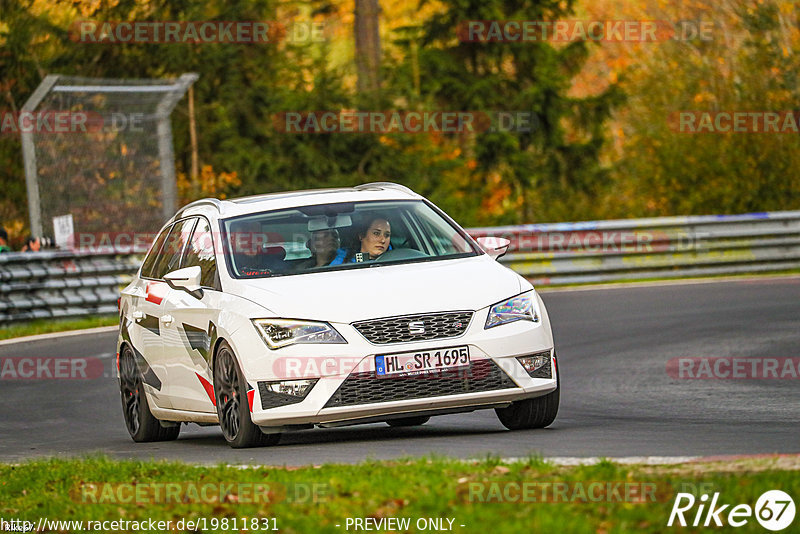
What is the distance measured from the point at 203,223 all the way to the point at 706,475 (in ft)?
16.7

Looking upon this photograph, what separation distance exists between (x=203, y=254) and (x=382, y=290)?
1735 mm

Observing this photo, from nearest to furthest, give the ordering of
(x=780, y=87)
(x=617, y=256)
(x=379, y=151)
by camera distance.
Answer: (x=617, y=256) < (x=780, y=87) < (x=379, y=151)

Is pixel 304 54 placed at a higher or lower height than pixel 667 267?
higher

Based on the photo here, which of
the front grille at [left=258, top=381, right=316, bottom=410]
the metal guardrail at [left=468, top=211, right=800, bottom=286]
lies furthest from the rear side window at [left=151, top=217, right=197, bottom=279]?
the metal guardrail at [left=468, top=211, right=800, bottom=286]

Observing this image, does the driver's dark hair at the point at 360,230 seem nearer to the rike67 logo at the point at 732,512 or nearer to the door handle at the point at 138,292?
the door handle at the point at 138,292

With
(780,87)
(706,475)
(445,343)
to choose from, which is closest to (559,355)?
(445,343)

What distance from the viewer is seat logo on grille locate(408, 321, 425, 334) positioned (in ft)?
29.7

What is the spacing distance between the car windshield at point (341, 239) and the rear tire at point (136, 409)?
5.59 feet

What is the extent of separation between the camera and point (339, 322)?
9.04 metres

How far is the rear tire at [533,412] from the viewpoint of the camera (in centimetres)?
970

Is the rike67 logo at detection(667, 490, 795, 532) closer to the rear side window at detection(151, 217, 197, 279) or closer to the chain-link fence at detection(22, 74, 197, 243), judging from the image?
the rear side window at detection(151, 217, 197, 279)

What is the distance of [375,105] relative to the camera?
33156 mm

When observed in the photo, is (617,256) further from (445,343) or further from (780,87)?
(445,343)

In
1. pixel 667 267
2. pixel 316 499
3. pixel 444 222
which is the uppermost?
pixel 444 222
